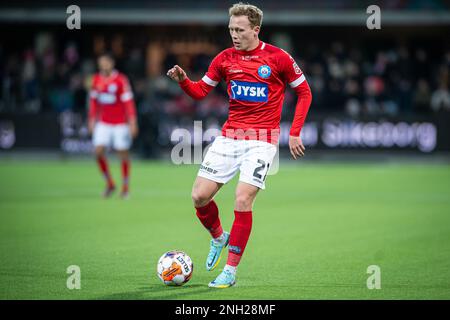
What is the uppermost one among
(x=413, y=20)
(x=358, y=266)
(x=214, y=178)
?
(x=413, y=20)

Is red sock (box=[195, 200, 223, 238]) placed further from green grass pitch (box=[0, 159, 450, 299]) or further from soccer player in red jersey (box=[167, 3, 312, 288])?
green grass pitch (box=[0, 159, 450, 299])

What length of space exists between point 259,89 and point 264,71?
0.59 feet

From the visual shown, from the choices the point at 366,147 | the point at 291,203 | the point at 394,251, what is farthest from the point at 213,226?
the point at 366,147

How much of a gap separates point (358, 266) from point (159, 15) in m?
20.9

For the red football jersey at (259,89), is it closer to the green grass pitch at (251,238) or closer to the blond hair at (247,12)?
the blond hair at (247,12)

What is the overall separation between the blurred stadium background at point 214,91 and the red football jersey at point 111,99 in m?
1.54

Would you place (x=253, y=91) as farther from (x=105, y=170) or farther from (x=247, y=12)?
(x=105, y=170)

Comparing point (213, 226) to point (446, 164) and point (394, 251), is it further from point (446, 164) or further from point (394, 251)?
point (446, 164)

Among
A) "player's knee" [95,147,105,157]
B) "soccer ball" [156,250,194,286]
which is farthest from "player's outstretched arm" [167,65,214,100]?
"player's knee" [95,147,105,157]

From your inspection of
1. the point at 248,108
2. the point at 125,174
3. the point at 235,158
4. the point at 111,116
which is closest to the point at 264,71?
the point at 248,108

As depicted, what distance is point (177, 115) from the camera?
81.3ft

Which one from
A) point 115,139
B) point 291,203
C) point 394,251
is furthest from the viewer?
point 115,139

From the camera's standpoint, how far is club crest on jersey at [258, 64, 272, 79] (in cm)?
789

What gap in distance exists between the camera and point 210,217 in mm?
8195
